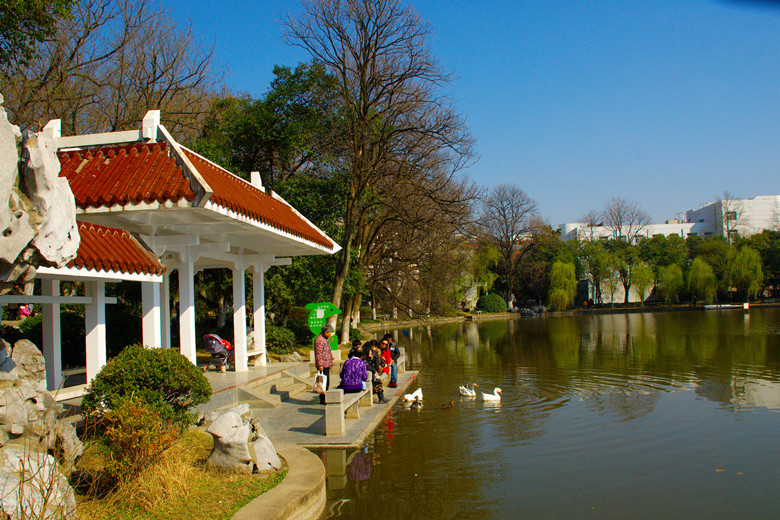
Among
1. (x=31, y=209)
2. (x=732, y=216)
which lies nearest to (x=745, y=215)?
(x=732, y=216)

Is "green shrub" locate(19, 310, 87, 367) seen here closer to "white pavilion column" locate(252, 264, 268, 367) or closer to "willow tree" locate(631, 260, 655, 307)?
"white pavilion column" locate(252, 264, 268, 367)

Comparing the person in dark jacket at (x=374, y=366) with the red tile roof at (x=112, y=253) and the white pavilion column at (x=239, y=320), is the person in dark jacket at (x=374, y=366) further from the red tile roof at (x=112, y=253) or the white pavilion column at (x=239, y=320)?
the red tile roof at (x=112, y=253)

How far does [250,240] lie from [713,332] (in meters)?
26.5

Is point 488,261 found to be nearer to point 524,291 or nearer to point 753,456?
point 524,291

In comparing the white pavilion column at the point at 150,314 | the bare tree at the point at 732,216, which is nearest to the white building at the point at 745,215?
the bare tree at the point at 732,216

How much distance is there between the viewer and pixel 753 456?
8.29m

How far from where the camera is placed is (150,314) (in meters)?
9.78

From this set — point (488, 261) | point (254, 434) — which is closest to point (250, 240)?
point (254, 434)

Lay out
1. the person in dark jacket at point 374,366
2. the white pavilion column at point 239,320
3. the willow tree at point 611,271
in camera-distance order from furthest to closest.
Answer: the willow tree at point 611,271, the white pavilion column at point 239,320, the person in dark jacket at point 374,366

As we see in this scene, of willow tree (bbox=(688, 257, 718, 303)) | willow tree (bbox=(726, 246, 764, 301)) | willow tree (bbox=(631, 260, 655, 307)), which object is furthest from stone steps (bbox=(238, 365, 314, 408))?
willow tree (bbox=(726, 246, 764, 301))

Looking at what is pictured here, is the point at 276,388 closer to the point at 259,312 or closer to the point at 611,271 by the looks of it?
the point at 259,312

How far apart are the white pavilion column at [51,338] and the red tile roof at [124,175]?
6.01 feet

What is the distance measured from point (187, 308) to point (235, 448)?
5.45 metres

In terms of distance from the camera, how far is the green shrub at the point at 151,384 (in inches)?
272
